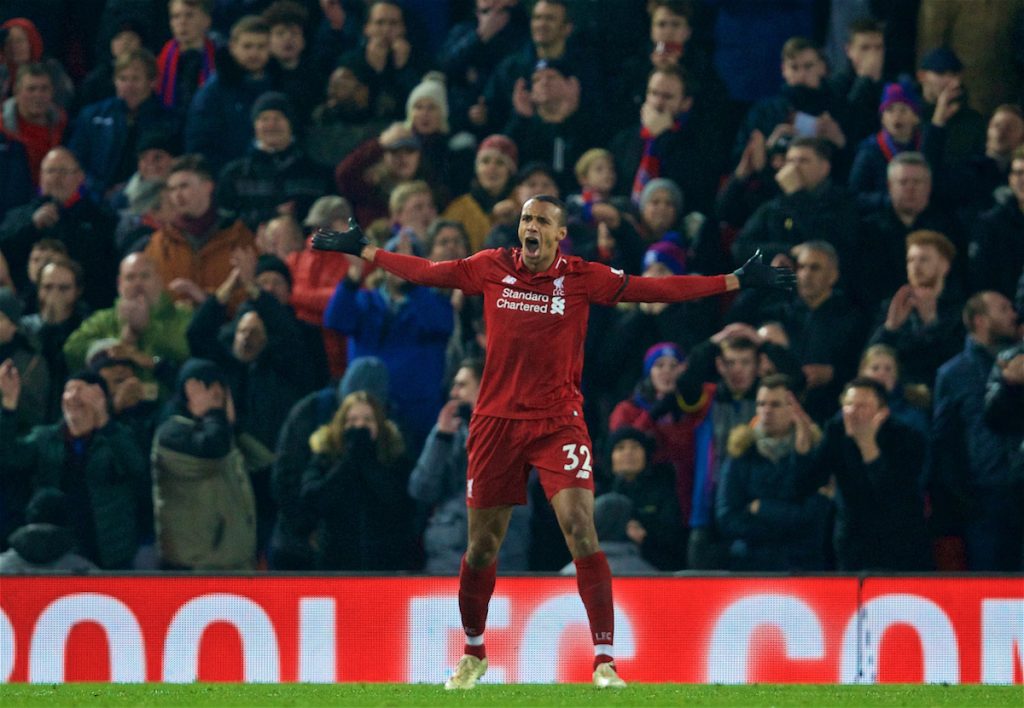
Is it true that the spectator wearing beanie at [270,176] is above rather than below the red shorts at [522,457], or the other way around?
above

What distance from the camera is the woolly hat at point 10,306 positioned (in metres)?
12.3

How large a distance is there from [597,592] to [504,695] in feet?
2.04

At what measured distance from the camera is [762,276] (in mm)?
8133

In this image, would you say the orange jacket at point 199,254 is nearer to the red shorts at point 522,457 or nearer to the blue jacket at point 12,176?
the blue jacket at point 12,176

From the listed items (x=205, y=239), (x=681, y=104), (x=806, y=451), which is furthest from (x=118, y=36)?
(x=806, y=451)

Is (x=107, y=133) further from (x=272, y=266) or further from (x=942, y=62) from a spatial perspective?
(x=942, y=62)

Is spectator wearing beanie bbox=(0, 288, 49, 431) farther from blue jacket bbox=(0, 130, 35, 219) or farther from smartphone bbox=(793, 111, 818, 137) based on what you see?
smartphone bbox=(793, 111, 818, 137)

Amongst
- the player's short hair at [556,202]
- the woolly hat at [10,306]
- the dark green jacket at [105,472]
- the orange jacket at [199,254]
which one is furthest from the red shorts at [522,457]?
the orange jacket at [199,254]

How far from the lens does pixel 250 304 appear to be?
484 inches

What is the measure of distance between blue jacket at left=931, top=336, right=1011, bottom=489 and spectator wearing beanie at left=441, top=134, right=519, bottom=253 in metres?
3.33

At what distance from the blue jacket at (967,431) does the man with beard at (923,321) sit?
0.34m

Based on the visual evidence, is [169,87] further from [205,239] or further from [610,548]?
[610,548]

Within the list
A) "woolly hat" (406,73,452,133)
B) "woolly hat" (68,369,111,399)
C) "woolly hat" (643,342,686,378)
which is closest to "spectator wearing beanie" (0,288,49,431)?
"woolly hat" (68,369,111,399)

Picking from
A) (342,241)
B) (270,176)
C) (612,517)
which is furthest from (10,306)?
(342,241)
